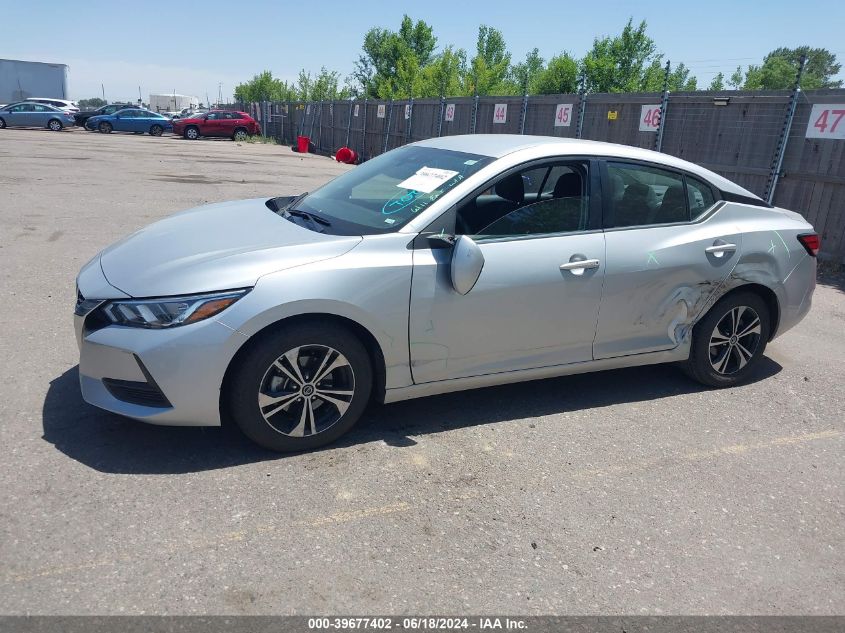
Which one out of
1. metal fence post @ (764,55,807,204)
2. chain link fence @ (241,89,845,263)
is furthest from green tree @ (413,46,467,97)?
metal fence post @ (764,55,807,204)

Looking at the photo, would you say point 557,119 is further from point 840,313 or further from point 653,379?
point 653,379

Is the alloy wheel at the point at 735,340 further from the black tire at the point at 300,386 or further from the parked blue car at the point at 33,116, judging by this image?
the parked blue car at the point at 33,116

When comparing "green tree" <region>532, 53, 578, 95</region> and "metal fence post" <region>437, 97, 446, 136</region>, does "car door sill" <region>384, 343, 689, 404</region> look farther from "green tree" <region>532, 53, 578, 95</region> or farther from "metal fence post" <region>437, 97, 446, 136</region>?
"green tree" <region>532, 53, 578, 95</region>

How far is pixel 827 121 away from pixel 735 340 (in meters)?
5.96

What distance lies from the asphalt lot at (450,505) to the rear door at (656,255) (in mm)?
533

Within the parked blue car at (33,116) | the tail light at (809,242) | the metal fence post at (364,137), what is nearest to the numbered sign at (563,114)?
the tail light at (809,242)

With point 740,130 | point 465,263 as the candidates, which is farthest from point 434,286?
point 740,130

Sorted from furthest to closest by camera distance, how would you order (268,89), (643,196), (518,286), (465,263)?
(268,89) < (643,196) < (518,286) < (465,263)

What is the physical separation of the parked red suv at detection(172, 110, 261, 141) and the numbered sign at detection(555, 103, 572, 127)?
91.0 ft

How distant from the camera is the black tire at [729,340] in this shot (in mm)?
4617

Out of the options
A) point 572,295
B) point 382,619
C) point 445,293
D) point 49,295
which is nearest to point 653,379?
point 572,295

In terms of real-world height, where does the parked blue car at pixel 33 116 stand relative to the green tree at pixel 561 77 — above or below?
below

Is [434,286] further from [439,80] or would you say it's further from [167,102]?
[167,102]

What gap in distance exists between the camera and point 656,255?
4.23m
